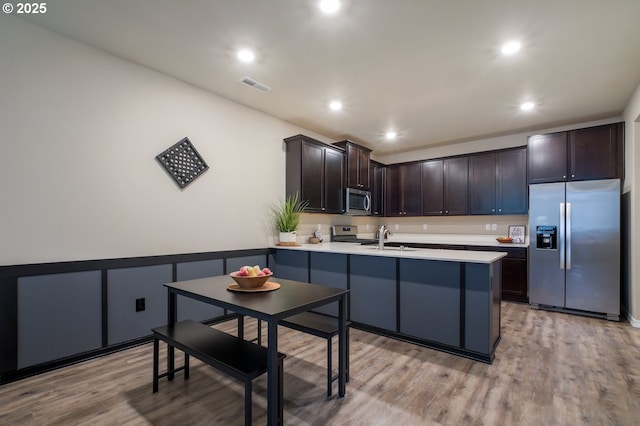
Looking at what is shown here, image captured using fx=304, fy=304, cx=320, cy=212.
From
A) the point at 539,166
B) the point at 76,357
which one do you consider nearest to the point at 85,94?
the point at 76,357

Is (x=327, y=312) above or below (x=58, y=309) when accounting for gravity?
below

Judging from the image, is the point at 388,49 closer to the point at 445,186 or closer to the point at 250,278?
the point at 250,278

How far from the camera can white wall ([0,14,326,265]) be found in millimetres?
2322

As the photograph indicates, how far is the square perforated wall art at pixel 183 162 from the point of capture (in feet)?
10.4

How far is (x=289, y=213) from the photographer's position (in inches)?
168

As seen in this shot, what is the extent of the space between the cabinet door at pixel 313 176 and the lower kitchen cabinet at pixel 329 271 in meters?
0.94

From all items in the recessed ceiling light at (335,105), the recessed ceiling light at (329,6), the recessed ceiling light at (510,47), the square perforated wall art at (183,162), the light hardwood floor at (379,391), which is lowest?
the light hardwood floor at (379,391)

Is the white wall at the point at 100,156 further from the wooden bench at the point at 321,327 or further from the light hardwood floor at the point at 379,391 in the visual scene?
the wooden bench at the point at 321,327

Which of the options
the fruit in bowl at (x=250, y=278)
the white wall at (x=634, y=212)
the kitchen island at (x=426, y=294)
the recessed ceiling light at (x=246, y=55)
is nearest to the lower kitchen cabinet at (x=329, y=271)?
the kitchen island at (x=426, y=294)

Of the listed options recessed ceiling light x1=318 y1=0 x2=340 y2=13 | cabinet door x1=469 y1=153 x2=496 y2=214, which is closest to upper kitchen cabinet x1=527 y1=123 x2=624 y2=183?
cabinet door x1=469 y1=153 x2=496 y2=214

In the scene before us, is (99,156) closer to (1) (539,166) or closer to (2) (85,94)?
(2) (85,94)

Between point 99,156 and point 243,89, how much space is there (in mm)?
1623

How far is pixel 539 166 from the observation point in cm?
440

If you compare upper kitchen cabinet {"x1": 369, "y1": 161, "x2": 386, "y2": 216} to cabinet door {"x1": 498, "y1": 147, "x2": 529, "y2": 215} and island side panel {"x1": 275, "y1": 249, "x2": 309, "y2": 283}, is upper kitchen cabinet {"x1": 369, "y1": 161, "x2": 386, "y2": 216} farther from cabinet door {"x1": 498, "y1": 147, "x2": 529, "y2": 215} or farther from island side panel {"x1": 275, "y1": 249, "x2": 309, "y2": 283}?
island side panel {"x1": 275, "y1": 249, "x2": 309, "y2": 283}
